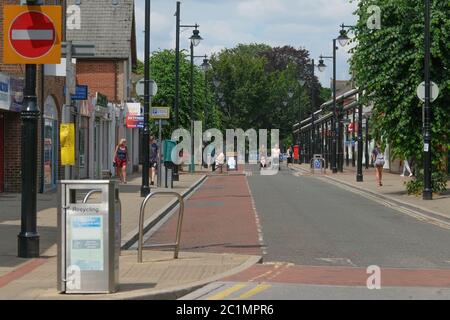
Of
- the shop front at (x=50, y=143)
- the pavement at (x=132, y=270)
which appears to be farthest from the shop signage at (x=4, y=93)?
the pavement at (x=132, y=270)

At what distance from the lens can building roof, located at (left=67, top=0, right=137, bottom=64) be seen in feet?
174

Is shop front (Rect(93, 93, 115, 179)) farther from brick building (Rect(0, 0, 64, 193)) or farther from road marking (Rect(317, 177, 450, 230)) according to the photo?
road marking (Rect(317, 177, 450, 230))

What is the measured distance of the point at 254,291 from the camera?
33.6 ft

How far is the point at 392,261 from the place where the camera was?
1356 centimetres

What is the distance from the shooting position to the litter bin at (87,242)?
387 inches

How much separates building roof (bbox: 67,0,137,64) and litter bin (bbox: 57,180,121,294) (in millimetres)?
43539

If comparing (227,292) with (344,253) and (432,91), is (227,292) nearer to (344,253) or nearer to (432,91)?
(344,253)

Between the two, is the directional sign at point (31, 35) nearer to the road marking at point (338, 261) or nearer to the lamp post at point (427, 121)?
the road marking at point (338, 261)

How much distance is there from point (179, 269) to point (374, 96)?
18261mm

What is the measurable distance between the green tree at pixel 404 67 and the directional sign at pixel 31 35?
16851 mm

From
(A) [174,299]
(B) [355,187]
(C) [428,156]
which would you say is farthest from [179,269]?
(B) [355,187]

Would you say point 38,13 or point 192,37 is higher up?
point 192,37

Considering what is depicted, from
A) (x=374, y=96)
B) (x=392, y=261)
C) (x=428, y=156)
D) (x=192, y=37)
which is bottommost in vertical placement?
(x=392, y=261)
